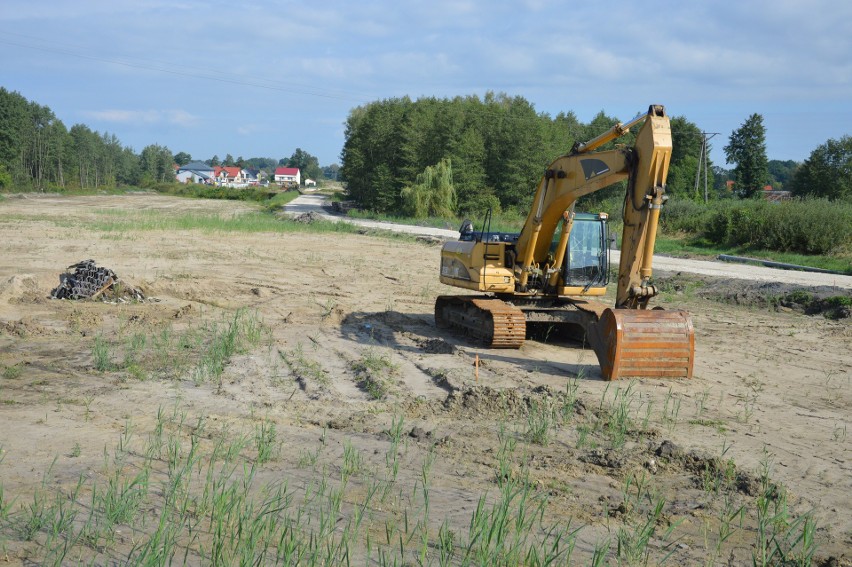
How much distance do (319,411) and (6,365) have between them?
14.9 ft

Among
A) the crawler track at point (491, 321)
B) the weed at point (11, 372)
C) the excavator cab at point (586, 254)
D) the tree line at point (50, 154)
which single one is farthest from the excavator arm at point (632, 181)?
the tree line at point (50, 154)

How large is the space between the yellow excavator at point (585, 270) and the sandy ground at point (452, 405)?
45cm

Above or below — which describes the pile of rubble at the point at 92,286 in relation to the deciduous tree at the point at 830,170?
below

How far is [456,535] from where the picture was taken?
5.71m

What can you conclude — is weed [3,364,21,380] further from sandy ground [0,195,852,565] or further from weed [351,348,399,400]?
weed [351,348,399,400]

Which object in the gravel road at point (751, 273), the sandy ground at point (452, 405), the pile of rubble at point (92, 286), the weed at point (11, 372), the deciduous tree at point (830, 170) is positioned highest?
the deciduous tree at point (830, 170)

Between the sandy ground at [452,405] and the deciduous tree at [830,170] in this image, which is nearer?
the sandy ground at [452,405]

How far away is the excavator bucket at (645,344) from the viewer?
10.6 metres

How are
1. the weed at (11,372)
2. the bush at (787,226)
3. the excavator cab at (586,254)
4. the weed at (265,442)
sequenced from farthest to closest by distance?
the bush at (787,226)
the excavator cab at (586,254)
the weed at (11,372)
the weed at (265,442)

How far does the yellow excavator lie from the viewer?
10500 mm

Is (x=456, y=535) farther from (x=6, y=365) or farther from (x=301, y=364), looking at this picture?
(x=6, y=365)

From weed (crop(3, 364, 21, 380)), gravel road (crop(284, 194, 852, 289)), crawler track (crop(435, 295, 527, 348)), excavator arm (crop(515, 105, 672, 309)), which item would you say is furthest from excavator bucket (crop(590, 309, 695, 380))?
gravel road (crop(284, 194, 852, 289))

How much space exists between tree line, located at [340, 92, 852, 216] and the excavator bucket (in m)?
43.3

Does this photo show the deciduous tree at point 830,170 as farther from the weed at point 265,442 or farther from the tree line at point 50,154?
the tree line at point 50,154
